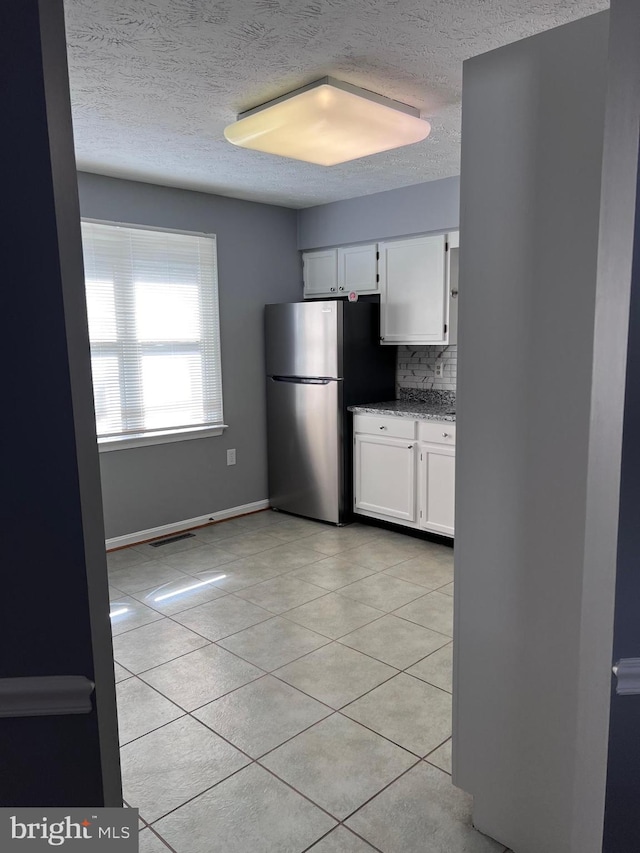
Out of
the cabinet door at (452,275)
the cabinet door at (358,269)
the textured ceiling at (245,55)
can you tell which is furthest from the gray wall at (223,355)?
the cabinet door at (452,275)

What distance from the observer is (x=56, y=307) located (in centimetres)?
85

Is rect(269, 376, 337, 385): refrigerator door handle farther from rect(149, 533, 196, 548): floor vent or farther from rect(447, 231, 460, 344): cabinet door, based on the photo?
rect(149, 533, 196, 548): floor vent

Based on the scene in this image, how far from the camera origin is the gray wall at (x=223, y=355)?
4.16 meters

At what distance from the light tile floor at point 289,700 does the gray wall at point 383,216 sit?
2220mm

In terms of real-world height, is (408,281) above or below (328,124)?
below

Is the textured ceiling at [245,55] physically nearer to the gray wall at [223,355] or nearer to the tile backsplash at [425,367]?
the gray wall at [223,355]

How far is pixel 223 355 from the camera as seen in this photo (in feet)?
15.6

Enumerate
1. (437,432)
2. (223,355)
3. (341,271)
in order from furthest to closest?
1. (341,271)
2. (223,355)
3. (437,432)

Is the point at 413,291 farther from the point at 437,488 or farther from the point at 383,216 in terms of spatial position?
the point at 437,488

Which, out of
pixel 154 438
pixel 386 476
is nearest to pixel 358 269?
pixel 386 476

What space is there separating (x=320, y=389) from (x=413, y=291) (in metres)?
0.95

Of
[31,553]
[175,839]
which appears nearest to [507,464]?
[31,553]

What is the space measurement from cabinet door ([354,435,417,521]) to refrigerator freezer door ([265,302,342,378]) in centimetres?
60

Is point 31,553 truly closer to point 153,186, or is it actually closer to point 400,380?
point 153,186
